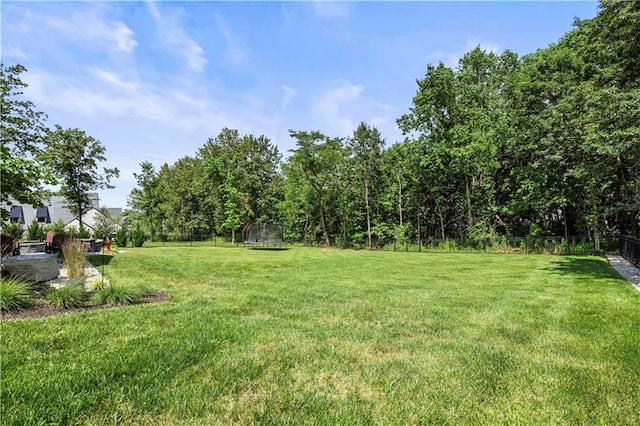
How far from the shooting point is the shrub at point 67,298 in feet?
14.9

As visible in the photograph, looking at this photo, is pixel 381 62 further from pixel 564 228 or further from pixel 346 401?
pixel 564 228

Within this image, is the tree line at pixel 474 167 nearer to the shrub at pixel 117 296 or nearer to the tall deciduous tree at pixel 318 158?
the tall deciduous tree at pixel 318 158

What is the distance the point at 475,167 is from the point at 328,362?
708 inches

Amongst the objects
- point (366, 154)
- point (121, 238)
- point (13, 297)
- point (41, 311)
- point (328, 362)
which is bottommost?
point (328, 362)

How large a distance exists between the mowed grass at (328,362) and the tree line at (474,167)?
24.9 feet

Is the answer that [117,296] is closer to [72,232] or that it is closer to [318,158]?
[72,232]

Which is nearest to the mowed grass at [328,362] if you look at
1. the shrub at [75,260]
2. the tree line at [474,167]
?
the shrub at [75,260]

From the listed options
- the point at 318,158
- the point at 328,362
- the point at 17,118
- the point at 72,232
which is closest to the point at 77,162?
the point at 72,232

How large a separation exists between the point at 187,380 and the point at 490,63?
24.7 meters

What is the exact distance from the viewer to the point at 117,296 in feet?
16.4

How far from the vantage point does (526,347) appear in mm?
3426

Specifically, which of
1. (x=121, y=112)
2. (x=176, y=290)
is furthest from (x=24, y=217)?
(x=176, y=290)

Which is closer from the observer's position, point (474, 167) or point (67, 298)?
point (67, 298)

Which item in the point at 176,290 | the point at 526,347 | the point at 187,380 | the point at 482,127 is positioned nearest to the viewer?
the point at 187,380
